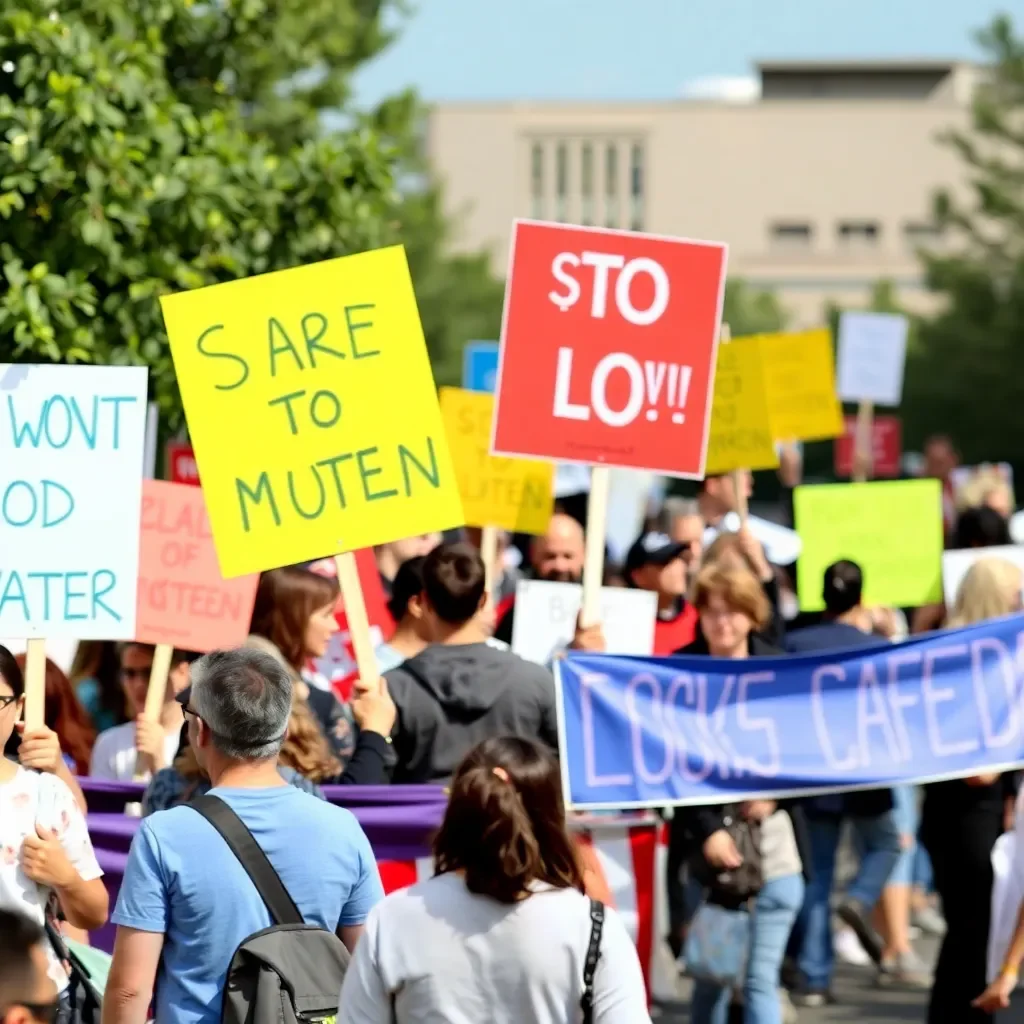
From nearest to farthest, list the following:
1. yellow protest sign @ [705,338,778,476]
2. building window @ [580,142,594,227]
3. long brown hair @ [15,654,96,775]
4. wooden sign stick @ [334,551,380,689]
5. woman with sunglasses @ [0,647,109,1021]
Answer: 1. woman with sunglasses @ [0,647,109,1021]
2. wooden sign stick @ [334,551,380,689]
3. long brown hair @ [15,654,96,775]
4. yellow protest sign @ [705,338,778,476]
5. building window @ [580,142,594,227]

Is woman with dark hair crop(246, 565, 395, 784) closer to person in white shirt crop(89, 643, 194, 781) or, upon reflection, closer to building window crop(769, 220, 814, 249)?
person in white shirt crop(89, 643, 194, 781)

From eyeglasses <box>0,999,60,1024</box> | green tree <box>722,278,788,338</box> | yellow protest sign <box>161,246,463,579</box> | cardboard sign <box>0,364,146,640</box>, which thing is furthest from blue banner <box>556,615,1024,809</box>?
green tree <box>722,278,788,338</box>

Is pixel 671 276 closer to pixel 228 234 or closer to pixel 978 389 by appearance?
pixel 228 234

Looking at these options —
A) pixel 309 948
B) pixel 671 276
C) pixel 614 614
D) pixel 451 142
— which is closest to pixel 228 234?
pixel 614 614

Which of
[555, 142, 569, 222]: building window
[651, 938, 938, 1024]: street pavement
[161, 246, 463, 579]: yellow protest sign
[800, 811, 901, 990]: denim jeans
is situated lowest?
[651, 938, 938, 1024]: street pavement

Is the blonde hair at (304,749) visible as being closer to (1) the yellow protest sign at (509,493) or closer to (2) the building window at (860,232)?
(1) the yellow protest sign at (509,493)

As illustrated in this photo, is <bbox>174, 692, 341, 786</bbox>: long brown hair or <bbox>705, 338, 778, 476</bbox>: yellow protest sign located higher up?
<bbox>705, 338, 778, 476</bbox>: yellow protest sign

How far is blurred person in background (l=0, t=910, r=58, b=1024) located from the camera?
2.72 meters

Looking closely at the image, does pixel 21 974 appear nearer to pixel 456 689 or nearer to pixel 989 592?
pixel 456 689

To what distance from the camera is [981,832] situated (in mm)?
7512

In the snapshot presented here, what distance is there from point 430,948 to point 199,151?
6.17m

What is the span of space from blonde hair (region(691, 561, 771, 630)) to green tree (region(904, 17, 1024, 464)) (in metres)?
44.5

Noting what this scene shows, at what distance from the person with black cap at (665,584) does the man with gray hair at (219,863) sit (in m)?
4.71

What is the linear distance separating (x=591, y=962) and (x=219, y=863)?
0.74 meters
